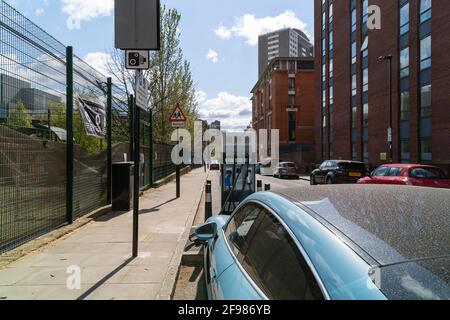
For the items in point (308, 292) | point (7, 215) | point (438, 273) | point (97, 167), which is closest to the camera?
point (438, 273)

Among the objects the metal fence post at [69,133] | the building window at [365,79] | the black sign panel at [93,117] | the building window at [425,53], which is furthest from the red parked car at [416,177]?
the building window at [365,79]

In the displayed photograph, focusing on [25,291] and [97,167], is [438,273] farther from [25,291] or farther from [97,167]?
[97,167]

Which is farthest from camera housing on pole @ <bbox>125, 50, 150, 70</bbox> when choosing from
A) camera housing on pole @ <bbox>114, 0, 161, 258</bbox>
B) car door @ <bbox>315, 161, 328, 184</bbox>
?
car door @ <bbox>315, 161, 328, 184</bbox>

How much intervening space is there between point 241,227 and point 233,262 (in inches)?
20.6

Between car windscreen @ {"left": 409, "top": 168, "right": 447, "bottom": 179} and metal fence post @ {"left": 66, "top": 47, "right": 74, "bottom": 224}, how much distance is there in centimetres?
1109

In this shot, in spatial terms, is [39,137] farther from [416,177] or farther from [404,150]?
[404,150]

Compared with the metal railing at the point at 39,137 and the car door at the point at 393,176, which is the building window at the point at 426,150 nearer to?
the car door at the point at 393,176

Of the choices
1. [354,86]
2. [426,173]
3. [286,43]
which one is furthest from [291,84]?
[286,43]

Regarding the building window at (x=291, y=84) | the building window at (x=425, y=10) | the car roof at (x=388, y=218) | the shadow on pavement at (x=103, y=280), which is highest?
the building window at (x=291, y=84)

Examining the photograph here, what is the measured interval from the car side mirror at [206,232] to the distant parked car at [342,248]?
953mm

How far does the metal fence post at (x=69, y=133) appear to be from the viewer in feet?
25.8
